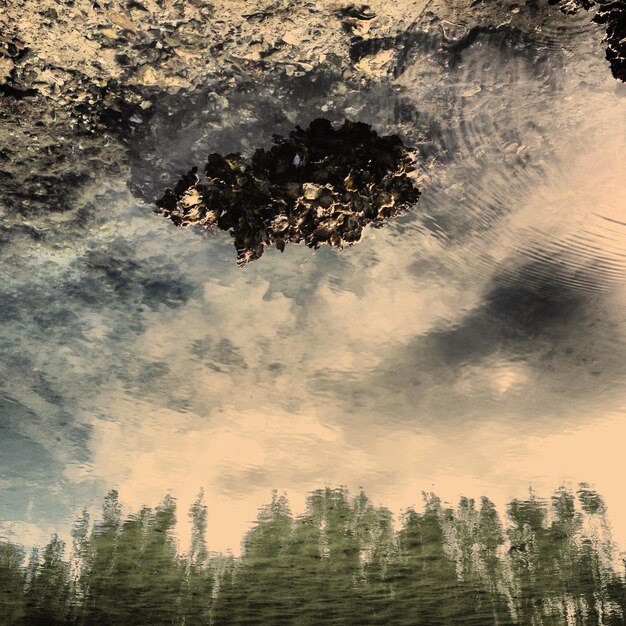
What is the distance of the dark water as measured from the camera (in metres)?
2.46

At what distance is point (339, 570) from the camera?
5879 mm

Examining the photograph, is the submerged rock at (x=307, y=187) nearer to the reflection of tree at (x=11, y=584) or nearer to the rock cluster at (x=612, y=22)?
the rock cluster at (x=612, y=22)

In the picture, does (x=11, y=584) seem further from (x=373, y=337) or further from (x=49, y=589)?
(x=373, y=337)

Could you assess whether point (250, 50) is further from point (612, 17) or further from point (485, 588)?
point (485, 588)

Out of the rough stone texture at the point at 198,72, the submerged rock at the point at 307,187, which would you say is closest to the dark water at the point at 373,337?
the rough stone texture at the point at 198,72

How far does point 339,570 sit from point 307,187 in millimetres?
4997

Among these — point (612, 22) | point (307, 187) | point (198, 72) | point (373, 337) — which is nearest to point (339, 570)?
point (373, 337)

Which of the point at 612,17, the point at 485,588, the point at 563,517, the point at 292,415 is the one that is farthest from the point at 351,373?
the point at 485,588

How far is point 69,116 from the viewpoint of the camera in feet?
8.20

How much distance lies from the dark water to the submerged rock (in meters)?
0.15

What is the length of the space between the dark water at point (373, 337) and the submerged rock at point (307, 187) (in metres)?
0.15

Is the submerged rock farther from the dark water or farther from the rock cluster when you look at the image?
the rock cluster

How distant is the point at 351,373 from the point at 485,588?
4046mm

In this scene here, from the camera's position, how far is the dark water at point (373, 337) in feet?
8.07
